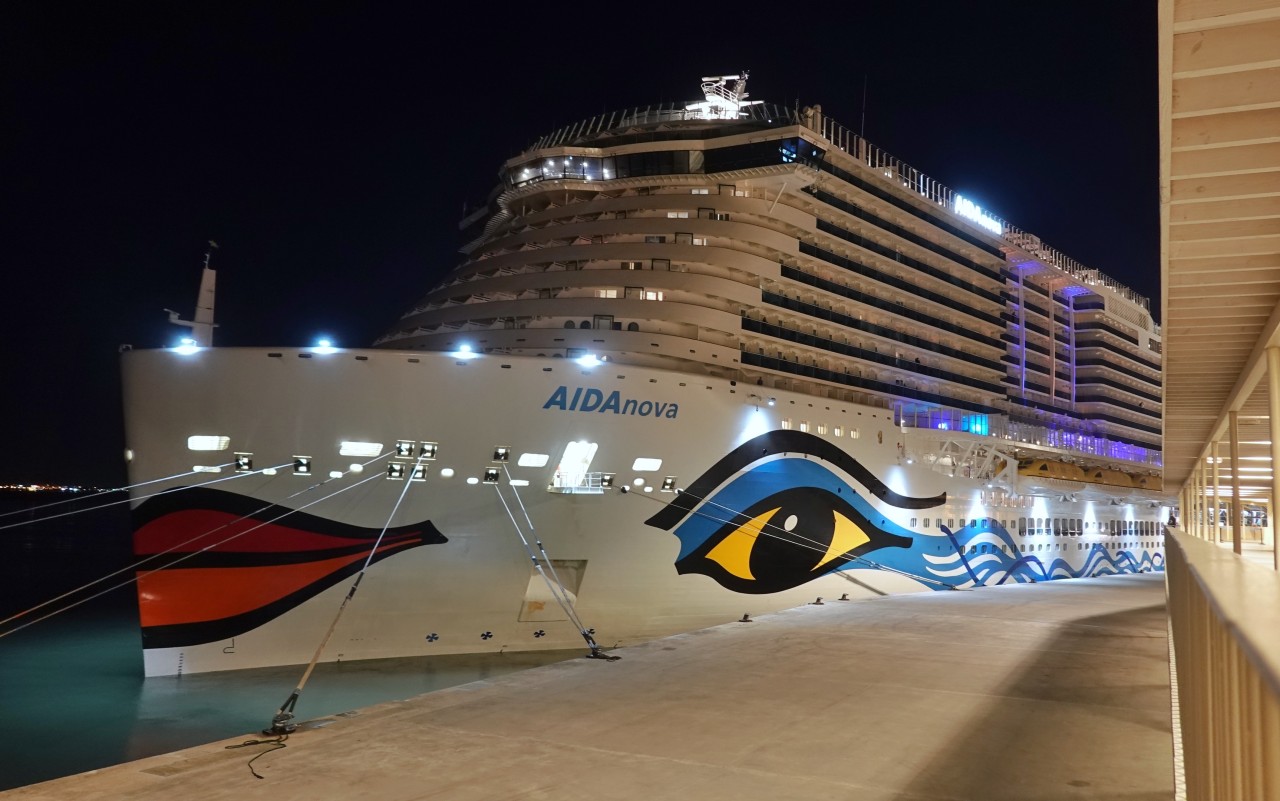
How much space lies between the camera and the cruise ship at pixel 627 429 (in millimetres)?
12844

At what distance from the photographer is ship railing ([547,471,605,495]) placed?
14234 millimetres

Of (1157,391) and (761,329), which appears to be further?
(1157,391)

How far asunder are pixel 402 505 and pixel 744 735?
7.40m

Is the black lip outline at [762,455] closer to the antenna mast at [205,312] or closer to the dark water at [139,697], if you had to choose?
the dark water at [139,697]

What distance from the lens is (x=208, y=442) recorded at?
42.1 ft

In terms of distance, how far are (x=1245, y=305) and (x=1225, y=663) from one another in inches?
219

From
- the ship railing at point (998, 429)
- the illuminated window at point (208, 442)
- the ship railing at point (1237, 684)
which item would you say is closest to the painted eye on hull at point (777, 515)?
the ship railing at point (998, 429)

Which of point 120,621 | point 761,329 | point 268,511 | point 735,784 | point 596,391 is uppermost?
point 761,329

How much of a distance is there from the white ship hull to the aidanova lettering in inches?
1.1

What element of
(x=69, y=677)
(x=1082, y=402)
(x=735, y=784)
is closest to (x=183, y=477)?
(x=69, y=677)

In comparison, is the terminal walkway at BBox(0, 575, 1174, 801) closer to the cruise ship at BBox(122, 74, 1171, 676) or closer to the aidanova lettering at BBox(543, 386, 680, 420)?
the cruise ship at BBox(122, 74, 1171, 676)

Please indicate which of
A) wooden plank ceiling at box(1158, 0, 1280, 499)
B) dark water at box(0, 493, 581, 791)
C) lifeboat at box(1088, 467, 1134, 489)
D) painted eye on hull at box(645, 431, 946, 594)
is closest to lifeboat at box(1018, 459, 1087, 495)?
lifeboat at box(1088, 467, 1134, 489)

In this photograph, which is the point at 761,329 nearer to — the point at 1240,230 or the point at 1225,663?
the point at 1240,230

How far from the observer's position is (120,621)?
22172 mm
